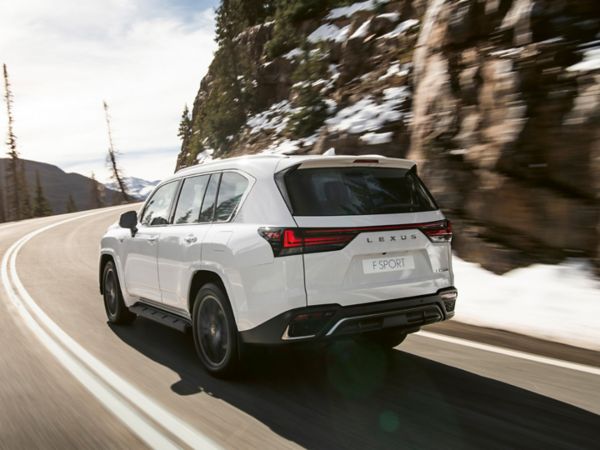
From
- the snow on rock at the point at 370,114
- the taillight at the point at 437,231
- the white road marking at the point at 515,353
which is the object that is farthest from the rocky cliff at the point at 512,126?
the taillight at the point at 437,231

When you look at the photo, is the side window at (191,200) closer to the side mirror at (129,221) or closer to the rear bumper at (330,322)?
the side mirror at (129,221)

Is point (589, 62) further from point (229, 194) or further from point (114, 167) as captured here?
point (114, 167)

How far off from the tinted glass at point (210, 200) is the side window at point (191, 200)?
0.08 meters

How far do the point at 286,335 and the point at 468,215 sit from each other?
6297 mm

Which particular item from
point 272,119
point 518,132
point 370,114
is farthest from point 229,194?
point 272,119

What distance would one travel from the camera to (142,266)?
6219mm

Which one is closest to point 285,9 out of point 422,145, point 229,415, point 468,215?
point 422,145

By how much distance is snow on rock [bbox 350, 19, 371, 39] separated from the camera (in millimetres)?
25694

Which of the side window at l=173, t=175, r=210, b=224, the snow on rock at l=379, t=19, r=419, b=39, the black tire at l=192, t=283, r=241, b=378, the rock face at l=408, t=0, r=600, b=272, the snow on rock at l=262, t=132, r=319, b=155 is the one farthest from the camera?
the snow on rock at l=379, t=19, r=419, b=39

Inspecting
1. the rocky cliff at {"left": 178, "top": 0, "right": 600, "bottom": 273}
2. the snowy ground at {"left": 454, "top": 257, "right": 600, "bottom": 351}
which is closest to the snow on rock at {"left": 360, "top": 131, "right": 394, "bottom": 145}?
the rocky cliff at {"left": 178, "top": 0, "right": 600, "bottom": 273}

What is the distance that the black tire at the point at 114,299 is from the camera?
7117 mm

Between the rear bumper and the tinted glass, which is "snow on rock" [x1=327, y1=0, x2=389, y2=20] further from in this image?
the rear bumper

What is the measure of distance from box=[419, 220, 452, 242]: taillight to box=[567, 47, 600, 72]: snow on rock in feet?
14.7

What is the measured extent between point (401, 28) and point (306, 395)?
21811 millimetres
